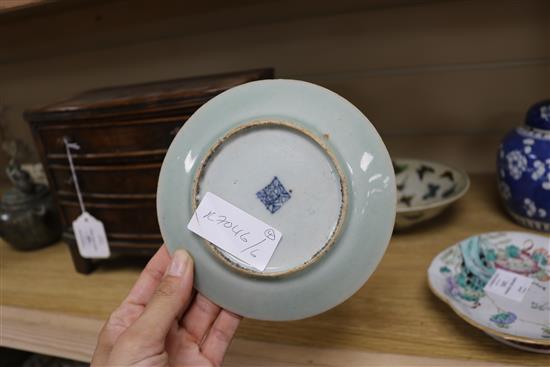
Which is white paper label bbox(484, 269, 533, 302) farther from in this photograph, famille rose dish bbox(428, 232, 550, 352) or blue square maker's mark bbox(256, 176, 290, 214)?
blue square maker's mark bbox(256, 176, 290, 214)

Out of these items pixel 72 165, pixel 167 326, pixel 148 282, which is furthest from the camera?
pixel 72 165

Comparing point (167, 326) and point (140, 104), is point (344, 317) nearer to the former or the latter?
point (167, 326)

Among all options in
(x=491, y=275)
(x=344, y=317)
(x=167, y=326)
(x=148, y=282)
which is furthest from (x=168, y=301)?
(x=491, y=275)

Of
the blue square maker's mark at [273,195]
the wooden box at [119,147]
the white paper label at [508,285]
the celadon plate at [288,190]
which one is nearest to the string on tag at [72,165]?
the wooden box at [119,147]

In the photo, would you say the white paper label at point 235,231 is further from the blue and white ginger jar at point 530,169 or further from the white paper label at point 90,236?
the blue and white ginger jar at point 530,169

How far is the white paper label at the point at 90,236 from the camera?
76 centimetres

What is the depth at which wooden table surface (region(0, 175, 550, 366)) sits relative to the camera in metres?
0.57

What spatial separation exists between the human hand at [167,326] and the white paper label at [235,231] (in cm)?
5

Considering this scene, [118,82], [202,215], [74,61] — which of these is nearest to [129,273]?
[202,215]

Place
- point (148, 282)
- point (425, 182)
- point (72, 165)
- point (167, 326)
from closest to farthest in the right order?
point (167, 326), point (148, 282), point (72, 165), point (425, 182)

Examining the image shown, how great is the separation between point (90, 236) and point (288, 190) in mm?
502

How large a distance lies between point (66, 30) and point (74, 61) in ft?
0.30

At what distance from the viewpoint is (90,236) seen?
0.78m

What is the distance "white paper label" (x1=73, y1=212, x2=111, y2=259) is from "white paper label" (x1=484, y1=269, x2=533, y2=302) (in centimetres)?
72
